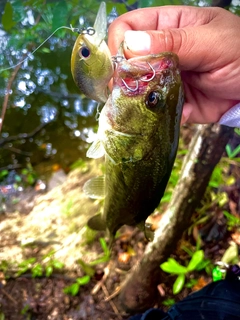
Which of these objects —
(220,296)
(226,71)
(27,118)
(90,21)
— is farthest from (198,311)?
(27,118)

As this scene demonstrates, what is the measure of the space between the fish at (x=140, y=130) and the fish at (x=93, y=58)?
55mm

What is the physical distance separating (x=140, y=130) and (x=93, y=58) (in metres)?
0.33

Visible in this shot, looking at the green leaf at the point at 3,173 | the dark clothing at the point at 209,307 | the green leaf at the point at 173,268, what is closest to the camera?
the dark clothing at the point at 209,307

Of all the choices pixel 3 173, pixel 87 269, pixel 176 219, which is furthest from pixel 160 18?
pixel 3 173

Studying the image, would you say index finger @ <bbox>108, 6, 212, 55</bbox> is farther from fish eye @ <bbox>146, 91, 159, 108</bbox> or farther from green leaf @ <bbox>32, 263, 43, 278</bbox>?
green leaf @ <bbox>32, 263, 43, 278</bbox>

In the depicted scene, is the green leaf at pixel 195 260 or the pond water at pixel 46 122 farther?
the pond water at pixel 46 122

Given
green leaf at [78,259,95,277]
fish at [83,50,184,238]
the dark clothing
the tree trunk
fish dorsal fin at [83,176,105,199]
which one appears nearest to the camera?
fish at [83,50,184,238]

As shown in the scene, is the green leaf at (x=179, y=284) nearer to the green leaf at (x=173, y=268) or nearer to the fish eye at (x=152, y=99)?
the green leaf at (x=173, y=268)

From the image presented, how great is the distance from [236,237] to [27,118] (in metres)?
3.23

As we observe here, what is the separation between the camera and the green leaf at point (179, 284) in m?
2.65

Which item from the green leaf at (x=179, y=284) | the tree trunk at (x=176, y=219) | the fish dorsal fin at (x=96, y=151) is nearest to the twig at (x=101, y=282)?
the tree trunk at (x=176, y=219)

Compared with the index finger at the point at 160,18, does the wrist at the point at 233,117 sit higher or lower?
lower

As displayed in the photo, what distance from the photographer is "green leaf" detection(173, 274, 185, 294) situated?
104 inches

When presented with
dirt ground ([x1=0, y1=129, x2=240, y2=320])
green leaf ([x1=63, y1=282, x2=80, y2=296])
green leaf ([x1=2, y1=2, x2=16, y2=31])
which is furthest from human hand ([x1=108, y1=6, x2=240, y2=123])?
green leaf ([x1=63, y1=282, x2=80, y2=296])
